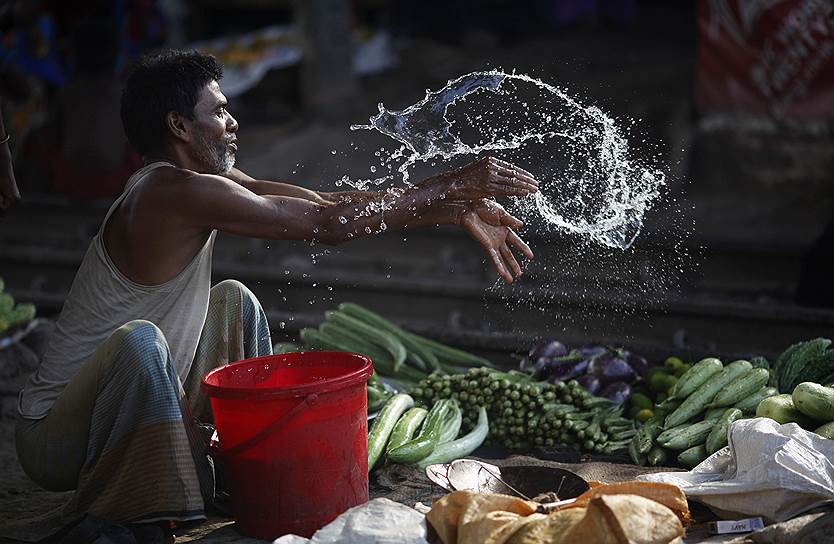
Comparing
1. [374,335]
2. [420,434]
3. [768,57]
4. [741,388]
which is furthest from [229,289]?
[768,57]

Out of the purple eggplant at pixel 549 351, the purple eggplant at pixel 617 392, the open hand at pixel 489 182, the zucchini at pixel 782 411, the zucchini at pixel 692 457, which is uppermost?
the open hand at pixel 489 182

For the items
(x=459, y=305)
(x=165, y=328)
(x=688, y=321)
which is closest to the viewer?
(x=165, y=328)

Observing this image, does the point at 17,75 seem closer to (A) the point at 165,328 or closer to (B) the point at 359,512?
(A) the point at 165,328

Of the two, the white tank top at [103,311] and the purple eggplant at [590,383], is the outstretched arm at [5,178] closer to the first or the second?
the white tank top at [103,311]

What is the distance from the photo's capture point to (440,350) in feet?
18.3

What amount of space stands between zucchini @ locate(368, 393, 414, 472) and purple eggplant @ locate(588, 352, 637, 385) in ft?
3.27

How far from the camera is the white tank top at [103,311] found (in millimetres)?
3855

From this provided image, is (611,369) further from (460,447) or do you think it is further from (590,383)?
(460,447)

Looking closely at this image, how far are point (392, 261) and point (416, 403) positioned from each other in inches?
165

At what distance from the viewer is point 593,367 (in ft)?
17.0

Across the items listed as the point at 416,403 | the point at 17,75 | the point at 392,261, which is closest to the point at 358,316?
the point at 416,403

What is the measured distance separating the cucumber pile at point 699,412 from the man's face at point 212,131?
86.3 inches

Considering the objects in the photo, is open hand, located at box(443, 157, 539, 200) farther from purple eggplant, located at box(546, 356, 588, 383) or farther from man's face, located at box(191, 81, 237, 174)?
purple eggplant, located at box(546, 356, 588, 383)

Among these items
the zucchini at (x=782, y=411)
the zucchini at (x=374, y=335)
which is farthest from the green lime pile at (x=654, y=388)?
the zucchini at (x=374, y=335)
